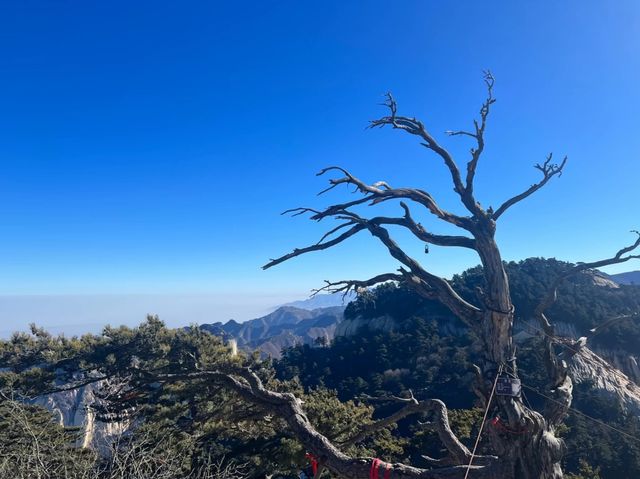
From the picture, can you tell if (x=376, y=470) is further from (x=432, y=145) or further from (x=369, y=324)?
(x=369, y=324)

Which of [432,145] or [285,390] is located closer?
[432,145]

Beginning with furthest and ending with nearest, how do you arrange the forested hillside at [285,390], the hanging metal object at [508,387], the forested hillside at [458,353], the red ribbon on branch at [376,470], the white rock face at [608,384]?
the white rock face at [608,384], the forested hillside at [458,353], the forested hillside at [285,390], the hanging metal object at [508,387], the red ribbon on branch at [376,470]

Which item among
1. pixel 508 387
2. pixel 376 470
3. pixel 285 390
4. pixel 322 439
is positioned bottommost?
pixel 285 390

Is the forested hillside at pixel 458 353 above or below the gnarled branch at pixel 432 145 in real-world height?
below

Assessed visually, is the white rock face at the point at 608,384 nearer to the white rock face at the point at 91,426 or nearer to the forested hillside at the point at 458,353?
the forested hillside at the point at 458,353

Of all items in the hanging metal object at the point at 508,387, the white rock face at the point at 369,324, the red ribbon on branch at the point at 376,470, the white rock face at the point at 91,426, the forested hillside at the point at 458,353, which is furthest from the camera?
the white rock face at the point at 369,324

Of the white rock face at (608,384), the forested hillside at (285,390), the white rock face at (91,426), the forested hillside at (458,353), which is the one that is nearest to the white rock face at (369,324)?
the forested hillside at (285,390)

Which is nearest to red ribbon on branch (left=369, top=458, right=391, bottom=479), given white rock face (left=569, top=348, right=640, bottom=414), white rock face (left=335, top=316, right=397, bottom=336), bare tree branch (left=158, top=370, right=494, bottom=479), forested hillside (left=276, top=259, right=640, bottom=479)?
bare tree branch (left=158, top=370, right=494, bottom=479)

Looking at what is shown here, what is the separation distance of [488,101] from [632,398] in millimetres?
41149

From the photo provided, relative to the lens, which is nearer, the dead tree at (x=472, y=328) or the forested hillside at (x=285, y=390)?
the dead tree at (x=472, y=328)

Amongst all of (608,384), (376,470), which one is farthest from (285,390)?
(608,384)

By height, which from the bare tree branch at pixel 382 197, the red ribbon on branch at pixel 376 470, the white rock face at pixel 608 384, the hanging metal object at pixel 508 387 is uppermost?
the bare tree branch at pixel 382 197

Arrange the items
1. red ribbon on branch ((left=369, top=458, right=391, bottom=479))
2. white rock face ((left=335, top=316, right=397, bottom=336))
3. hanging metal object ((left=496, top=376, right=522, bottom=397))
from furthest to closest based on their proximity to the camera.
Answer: white rock face ((left=335, top=316, right=397, bottom=336))
hanging metal object ((left=496, top=376, right=522, bottom=397))
red ribbon on branch ((left=369, top=458, right=391, bottom=479))

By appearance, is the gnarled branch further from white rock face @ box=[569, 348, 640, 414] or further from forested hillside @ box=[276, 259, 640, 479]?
white rock face @ box=[569, 348, 640, 414]
